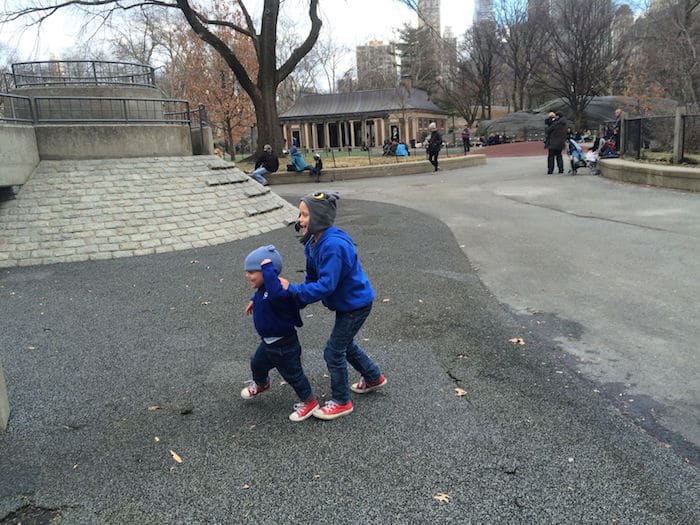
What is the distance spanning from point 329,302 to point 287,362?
48 centimetres

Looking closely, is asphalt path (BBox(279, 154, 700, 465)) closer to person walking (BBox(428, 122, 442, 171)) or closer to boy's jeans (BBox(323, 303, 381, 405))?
boy's jeans (BBox(323, 303, 381, 405))

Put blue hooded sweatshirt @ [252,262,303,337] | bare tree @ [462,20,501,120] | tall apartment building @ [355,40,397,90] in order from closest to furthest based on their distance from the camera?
1. blue hooded sweatshirt @ [252,262,303,337]
2. bare tree @ [462,20,501,120]
3. tall apartment building @ [355,40,397,90]

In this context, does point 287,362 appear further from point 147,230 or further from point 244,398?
point 147,230

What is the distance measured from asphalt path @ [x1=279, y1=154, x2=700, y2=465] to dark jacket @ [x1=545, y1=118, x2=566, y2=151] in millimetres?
2362

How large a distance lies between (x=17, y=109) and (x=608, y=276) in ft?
39.0

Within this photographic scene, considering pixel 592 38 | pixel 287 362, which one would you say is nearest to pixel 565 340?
pixel 287 362

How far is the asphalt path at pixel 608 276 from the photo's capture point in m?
3.99

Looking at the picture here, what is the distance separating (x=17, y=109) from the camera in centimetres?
1180

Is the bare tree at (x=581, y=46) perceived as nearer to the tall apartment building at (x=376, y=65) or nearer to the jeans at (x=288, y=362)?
the tall apartment building at (x=376, y=65)

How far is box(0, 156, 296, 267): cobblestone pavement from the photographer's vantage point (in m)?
9.25

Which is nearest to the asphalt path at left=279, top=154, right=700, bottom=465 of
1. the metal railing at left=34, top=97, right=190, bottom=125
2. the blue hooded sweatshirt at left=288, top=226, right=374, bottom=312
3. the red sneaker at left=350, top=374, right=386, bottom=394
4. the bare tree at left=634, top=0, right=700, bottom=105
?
the red sneaker at left=350, top=374, right=386, bottom=394

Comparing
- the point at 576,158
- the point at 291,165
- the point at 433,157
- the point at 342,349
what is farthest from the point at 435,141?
the point at 342,349

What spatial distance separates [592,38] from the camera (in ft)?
144

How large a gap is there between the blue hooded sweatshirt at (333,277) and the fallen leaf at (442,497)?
121cm
